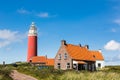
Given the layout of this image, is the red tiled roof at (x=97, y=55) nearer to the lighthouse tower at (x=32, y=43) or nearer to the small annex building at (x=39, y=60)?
the small annex building at (x=39, y=60)

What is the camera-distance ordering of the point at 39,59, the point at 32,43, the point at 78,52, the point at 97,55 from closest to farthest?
the point at 78,52
the point at 97,55
the point at 39,59
the point at 32,43

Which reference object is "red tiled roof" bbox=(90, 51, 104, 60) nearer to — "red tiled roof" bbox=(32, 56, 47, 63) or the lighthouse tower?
"red tiled roof" bbox=(32, 56, 47, 63)

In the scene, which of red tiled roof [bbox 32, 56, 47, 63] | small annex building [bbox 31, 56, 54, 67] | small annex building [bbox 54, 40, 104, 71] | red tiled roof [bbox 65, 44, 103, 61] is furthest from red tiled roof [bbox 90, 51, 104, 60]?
red tiled roof [bbox 32, 56, 47, 63]

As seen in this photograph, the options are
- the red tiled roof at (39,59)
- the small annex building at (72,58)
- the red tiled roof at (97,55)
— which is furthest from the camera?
the red tiled roof at (39,59)

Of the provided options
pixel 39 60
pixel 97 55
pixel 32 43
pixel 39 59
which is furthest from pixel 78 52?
pixel 32 43

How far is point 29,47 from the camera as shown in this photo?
8669 centimetres

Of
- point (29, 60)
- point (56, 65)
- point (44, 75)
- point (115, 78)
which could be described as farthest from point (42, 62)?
point (115, 78)

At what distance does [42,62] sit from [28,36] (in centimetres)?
1186

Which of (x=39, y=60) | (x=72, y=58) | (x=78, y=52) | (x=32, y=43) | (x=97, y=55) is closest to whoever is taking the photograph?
(x=72, y=58)

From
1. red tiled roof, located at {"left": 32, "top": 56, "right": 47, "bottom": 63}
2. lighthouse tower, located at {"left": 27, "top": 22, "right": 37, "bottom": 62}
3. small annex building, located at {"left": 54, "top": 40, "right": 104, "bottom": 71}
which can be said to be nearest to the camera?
small annex building, located at {"left": 54, "top": 40, "right": 104, "bottom": 71}

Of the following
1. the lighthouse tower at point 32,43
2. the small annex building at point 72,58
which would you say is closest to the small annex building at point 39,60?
the lighthouse tower at point 32,43

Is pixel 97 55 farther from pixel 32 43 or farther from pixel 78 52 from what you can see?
pixel 32 43

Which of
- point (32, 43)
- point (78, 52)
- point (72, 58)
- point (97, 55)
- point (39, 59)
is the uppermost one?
point (32, 43)

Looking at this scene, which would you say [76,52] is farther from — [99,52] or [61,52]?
[99,52]
